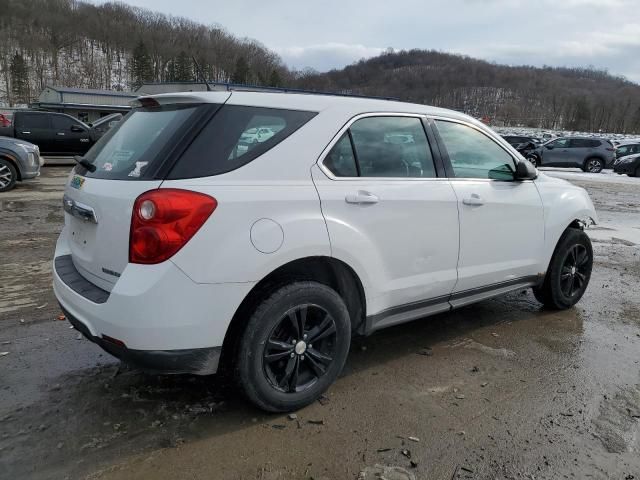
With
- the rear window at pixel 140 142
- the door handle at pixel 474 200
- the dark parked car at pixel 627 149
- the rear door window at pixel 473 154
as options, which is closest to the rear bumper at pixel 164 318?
the rear window at pixel 140 142

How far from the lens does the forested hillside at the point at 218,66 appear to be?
4382 inches

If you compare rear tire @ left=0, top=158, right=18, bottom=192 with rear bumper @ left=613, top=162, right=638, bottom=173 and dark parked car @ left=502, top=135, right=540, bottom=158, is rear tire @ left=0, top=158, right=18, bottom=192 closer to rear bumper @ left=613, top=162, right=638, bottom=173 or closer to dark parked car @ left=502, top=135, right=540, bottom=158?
dark parked car @ left=502, top=135, right=540, bottom=158

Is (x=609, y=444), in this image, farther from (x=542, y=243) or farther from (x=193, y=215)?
(x=193, y=215)

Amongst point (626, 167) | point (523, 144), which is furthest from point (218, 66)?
point (626, 167)

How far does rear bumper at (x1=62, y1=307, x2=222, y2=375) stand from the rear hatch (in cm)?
35

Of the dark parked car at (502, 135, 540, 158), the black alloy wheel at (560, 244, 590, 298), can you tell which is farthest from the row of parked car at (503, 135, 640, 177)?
the black alloy wheel at (560, 244, 590, 298)

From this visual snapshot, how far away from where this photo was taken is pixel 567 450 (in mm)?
2621

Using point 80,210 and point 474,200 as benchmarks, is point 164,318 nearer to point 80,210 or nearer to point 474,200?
point 80,210

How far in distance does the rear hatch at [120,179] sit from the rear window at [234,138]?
6 cm

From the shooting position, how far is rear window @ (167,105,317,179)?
2480 mm

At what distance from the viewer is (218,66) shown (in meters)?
107

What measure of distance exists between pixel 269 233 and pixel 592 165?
2615cm

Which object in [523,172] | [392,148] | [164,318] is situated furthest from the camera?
[523,172]

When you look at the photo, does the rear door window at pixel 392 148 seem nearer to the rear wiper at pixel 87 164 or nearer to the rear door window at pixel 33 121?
the rear wiper at pixel 87 164
